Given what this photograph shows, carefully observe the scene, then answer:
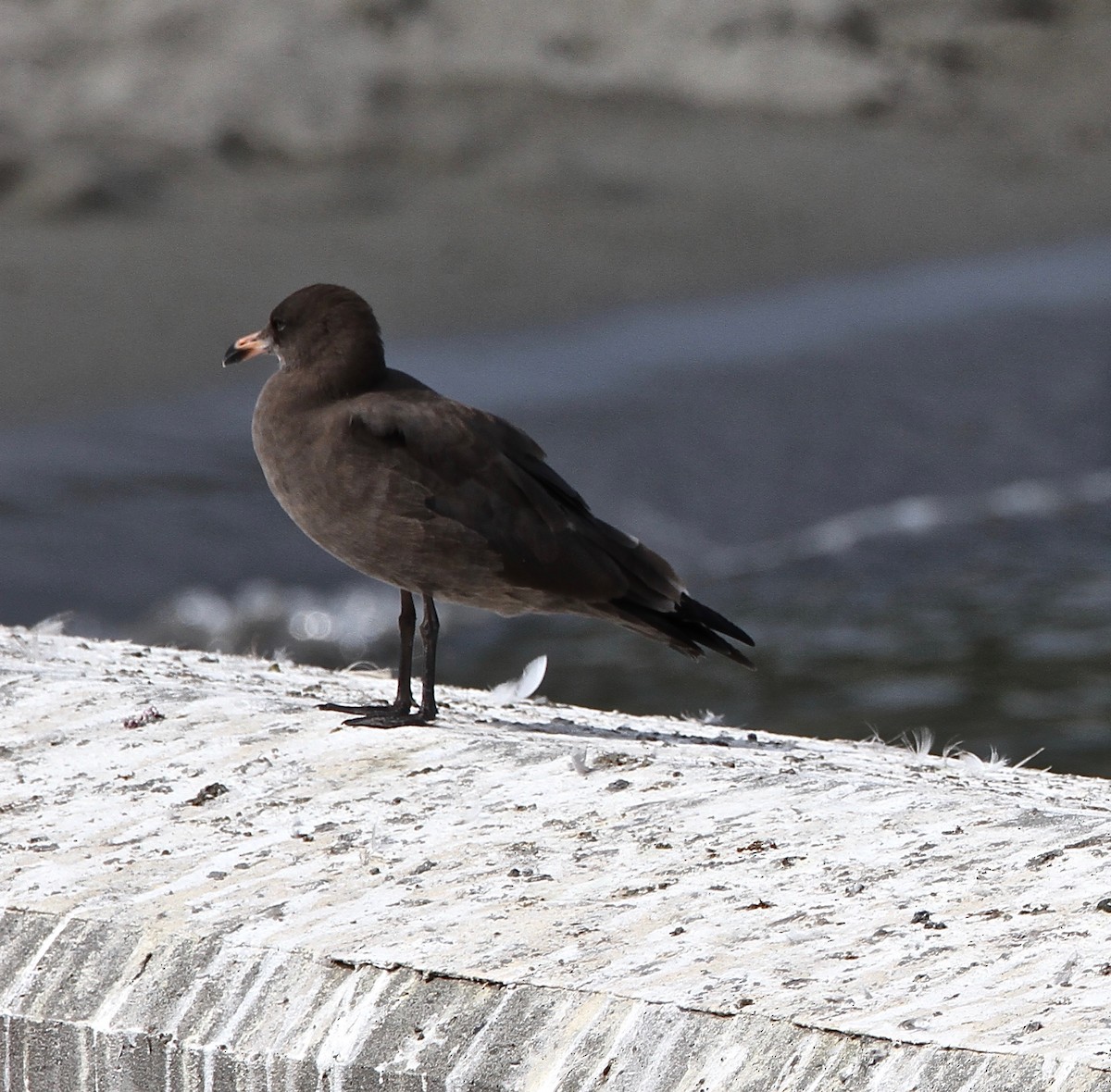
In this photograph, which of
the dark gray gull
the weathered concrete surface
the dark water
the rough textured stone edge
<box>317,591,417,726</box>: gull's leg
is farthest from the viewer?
the dark water

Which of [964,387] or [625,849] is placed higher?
[964,387]

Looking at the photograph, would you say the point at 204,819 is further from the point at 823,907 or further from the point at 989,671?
the point at 989,671

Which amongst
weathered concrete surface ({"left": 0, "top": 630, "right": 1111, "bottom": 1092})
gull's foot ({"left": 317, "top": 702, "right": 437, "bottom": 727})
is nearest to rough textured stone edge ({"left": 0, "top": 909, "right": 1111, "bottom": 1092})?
weathered concrete surface ({"left": 0, "top": 630, "right": 1111, "bottom": 1092})

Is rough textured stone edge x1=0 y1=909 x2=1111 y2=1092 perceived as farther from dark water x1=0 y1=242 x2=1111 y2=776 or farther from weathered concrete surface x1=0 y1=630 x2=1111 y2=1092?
dark water x1=0 y1=242 x2=1111 y2=776

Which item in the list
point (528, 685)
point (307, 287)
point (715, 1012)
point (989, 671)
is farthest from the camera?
point (989, 671)

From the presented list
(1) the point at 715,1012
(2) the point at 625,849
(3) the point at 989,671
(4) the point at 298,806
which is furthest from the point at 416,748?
(3) the point at 989,671

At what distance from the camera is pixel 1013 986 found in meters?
3.15

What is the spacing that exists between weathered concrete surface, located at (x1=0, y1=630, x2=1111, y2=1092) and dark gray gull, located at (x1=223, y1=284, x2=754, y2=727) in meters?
0.30

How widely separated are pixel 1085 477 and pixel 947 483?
4.70 feet

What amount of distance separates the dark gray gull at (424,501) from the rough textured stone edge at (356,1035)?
1.04 m

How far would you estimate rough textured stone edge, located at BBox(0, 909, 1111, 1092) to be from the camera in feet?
9.78

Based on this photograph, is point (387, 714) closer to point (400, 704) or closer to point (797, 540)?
point (400, 704)

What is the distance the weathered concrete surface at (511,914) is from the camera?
10.1ft

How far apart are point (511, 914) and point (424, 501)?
1.17 metres
